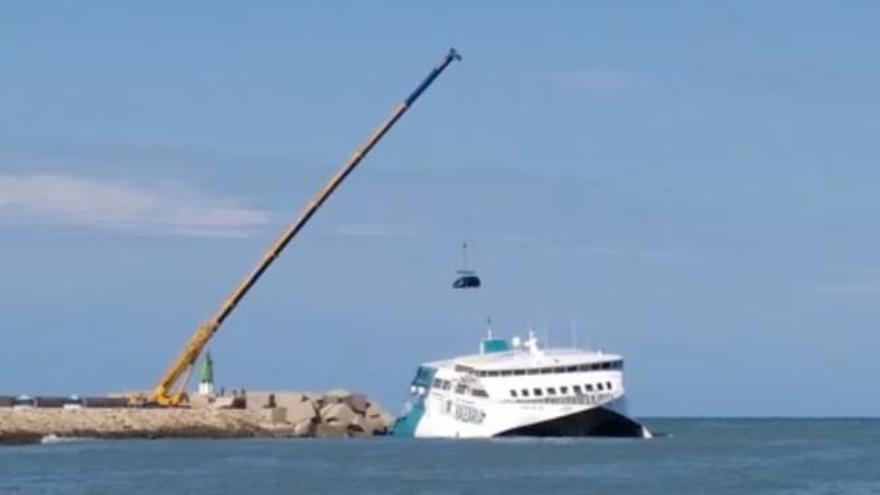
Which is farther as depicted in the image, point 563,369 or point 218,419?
point 218,419

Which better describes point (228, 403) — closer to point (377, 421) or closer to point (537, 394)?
point (377, 421)

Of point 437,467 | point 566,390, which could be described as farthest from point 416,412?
point 437,467

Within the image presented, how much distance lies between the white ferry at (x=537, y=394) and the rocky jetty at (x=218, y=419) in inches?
516

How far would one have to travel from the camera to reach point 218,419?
10331 centimetres

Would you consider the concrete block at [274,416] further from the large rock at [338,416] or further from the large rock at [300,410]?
the large rock at [338,416]

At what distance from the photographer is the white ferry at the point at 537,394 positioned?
296 ft

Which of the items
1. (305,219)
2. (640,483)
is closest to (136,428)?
(305,219)

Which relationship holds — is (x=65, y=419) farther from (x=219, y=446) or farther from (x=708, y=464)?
(x=708, y=464)

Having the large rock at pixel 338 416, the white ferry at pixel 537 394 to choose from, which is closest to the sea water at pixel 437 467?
the white ferry at pixel 537 394

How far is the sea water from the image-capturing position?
2349 inches

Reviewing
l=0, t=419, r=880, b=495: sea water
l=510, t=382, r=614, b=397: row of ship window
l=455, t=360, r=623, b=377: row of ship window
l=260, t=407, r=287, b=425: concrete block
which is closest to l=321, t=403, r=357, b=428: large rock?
l=260, t=407, r=287, b=425: concrete block

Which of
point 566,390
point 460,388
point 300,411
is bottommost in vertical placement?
point 566,390

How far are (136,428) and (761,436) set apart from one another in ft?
124

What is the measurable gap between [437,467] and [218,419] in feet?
110
